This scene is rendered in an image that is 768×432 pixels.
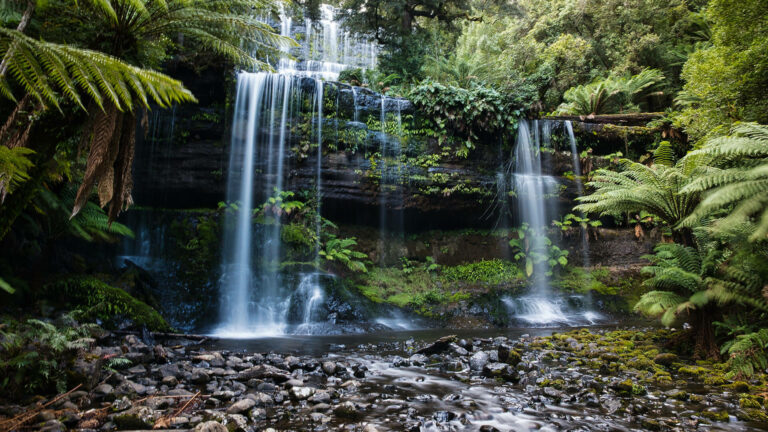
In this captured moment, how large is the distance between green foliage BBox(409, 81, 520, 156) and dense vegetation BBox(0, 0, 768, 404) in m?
0.06

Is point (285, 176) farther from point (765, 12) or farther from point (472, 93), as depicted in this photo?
point (765, 12)

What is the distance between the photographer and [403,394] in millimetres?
3564

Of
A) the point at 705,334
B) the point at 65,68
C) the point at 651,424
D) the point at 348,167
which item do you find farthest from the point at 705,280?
the point at 348,167

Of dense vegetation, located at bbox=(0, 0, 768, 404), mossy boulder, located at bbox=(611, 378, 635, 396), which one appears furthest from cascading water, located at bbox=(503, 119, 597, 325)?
mossy boulder, located at bbox=(611, 378, 635, 396)

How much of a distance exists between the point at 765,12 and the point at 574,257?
7299 millimetres

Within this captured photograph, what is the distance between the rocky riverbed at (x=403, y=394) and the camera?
279 cm

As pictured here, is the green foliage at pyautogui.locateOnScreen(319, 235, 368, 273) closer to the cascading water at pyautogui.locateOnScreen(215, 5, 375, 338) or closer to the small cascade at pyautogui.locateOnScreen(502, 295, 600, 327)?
the cascading water at pyautogui.locateOnScreen(215, 5, 375, 338)

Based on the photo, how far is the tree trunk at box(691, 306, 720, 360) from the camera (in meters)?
4.48

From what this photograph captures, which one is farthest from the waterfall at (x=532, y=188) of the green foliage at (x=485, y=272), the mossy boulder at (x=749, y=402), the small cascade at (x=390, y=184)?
the mossy boulder at (x=749, y=402)

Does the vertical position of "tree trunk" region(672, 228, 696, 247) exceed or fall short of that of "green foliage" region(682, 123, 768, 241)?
it falls short

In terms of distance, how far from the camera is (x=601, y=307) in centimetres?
1008

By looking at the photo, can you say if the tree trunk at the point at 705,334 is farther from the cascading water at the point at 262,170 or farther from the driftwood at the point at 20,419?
the cascading water at the point at 262,170

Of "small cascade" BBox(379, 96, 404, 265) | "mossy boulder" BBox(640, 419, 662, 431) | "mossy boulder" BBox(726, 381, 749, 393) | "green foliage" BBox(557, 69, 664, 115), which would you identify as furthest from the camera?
"green foliage" BBox(557, 69, 664, 115)

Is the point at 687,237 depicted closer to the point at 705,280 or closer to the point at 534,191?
the point at 705,280
